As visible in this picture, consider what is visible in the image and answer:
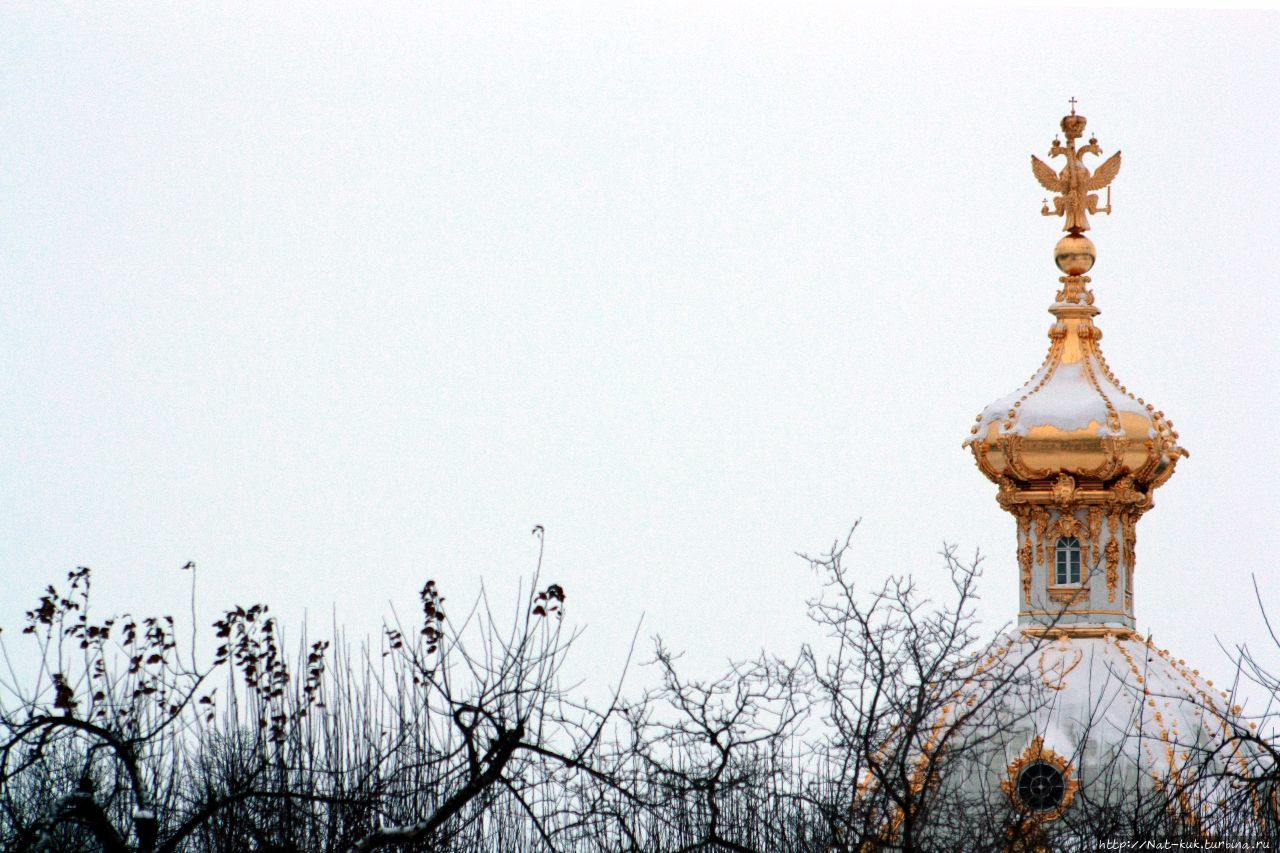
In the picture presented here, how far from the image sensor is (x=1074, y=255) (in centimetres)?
3609

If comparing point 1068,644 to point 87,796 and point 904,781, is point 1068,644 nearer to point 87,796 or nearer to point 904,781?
point 904,781

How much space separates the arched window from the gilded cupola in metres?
0.01

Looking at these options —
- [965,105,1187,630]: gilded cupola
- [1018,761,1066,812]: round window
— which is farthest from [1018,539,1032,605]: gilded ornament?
[1018,761,1066,812]: round window

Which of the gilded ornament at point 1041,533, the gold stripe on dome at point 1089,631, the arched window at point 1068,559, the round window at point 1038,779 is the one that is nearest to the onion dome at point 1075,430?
the gilded ornament at point 1041,533

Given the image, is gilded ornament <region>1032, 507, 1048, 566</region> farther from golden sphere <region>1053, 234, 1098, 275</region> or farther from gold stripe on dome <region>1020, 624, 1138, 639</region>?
golden sphere <region>1053, 234, 1098, 275</region>

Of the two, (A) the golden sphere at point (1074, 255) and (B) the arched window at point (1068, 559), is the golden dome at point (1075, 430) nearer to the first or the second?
(A) the golden sphere at point (1074, 255)

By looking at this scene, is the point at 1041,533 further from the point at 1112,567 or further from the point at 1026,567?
the point at 1112,567

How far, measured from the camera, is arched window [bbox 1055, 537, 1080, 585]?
116 ft

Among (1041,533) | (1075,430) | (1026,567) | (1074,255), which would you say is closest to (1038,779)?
(1026,567)

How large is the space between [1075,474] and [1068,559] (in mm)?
1127

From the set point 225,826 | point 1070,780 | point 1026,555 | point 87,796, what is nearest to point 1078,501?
point 1026,555

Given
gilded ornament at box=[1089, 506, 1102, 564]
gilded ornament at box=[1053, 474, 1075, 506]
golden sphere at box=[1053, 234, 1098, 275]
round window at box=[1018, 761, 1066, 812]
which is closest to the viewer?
round window at box=[1018, 761, 1066, 812]

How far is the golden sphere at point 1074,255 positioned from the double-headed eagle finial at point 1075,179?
0.18 metres

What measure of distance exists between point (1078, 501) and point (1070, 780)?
15.0ft
